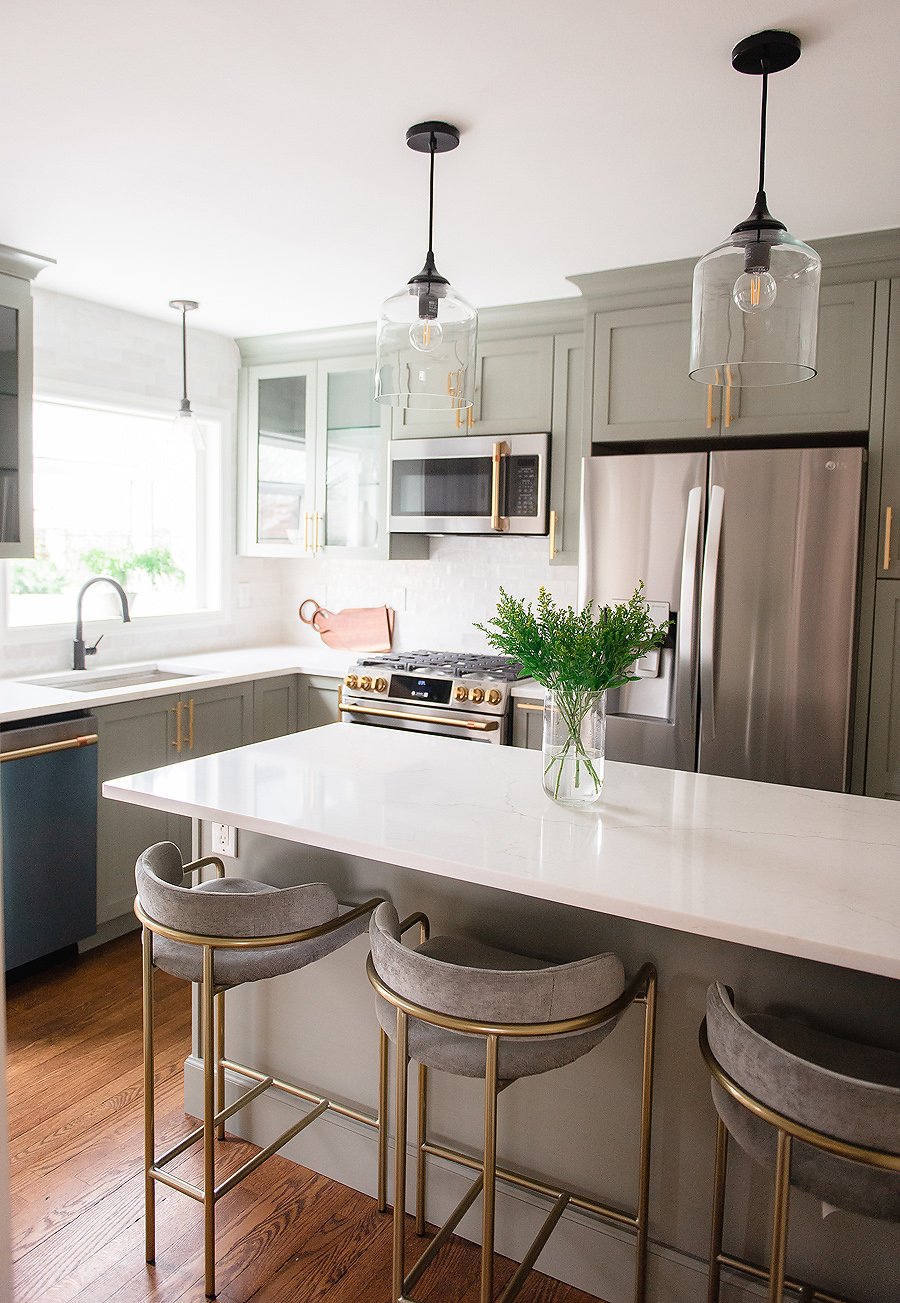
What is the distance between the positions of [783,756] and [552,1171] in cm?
162

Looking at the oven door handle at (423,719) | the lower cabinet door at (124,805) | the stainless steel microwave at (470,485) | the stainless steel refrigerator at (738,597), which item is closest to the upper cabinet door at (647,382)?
the stainless steel refrigerator at (738,597)

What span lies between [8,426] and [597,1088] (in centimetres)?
287

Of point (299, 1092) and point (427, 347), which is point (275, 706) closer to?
point (299, 1092)

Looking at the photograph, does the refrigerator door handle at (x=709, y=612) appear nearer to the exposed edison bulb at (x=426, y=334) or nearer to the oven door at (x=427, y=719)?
the oven door at (x=427, y=719)

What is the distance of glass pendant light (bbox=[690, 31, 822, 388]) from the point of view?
161 cm

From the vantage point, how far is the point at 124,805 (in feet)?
11.4

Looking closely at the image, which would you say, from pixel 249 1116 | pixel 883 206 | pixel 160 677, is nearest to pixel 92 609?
pixel 160 677

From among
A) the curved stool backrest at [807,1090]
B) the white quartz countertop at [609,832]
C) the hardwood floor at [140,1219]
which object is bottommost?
the hardwood floor at [140,1219]

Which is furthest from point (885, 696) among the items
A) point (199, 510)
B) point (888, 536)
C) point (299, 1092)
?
point (199, 510)

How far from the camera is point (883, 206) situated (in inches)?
105

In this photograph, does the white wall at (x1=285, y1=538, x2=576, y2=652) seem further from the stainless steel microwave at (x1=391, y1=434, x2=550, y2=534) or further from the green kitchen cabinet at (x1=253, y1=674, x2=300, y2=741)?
the green kitchen cabinet at (x1=253, y1=674, x2=300, y2=741)

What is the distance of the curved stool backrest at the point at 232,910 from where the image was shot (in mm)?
1736

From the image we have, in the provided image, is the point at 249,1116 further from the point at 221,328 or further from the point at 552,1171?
the point at 221,328

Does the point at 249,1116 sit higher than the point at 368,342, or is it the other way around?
the point at 368,342
